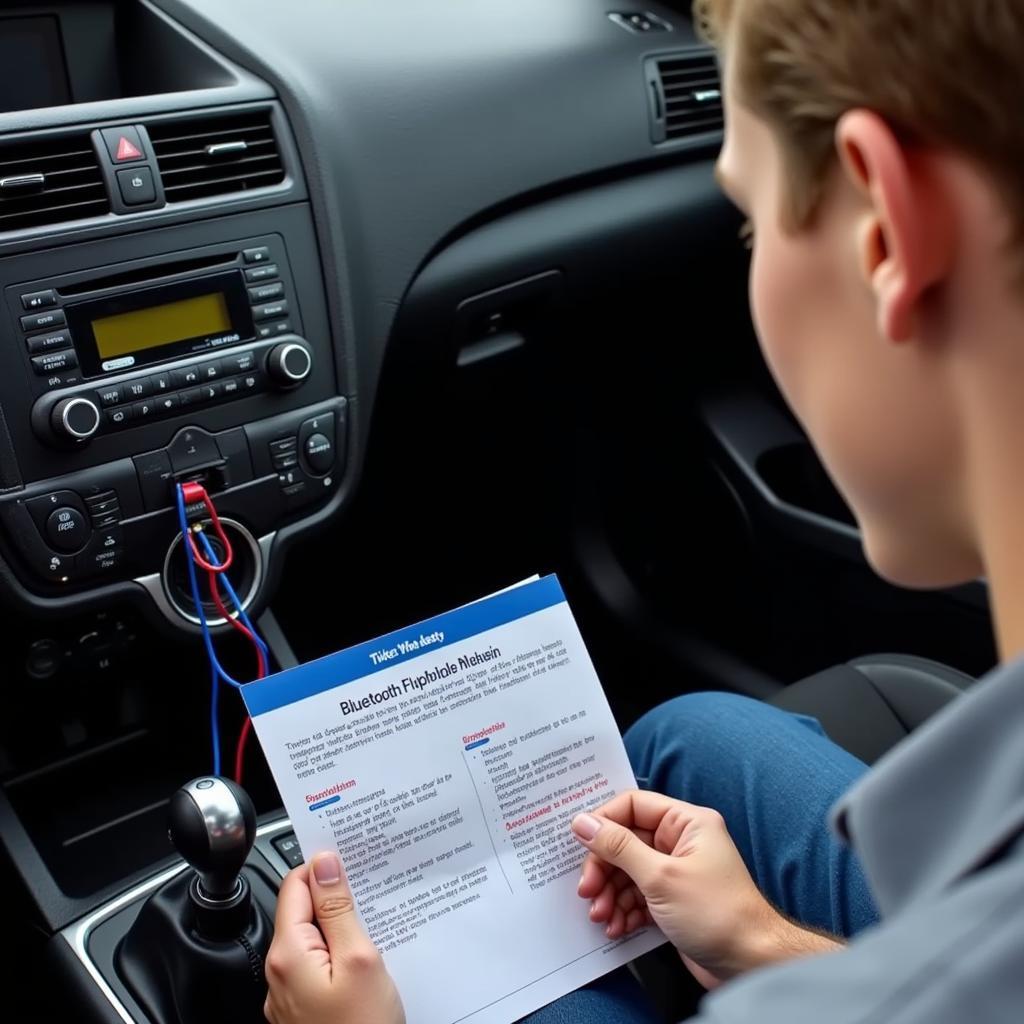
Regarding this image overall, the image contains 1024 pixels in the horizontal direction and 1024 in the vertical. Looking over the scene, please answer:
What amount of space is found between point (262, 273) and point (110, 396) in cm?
20

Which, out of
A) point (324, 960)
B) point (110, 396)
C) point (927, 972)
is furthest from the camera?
point (110, 396)

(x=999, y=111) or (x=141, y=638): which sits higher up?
(x=999, y=111)

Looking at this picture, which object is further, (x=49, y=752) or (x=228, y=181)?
(x=49, y=752)

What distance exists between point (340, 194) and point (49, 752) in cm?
67

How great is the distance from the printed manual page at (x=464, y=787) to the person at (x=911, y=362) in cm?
36

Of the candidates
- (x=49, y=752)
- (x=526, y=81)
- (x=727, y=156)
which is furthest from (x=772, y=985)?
(x=526, y=81)

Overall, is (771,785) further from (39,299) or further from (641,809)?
(39,299)

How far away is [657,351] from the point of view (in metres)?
2.01

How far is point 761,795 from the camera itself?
3.48 ft

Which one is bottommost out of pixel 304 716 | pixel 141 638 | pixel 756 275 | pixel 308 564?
pixel 308 564

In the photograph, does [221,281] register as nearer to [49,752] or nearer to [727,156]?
[49,752]

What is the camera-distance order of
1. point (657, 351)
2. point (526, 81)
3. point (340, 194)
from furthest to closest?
point (657, 351) → point (526, 81) → point (340, 194)

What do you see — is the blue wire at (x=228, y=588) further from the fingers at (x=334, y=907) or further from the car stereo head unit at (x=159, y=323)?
the fingers at (x=334, y=907)

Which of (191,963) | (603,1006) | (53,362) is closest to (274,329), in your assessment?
(53,362)
